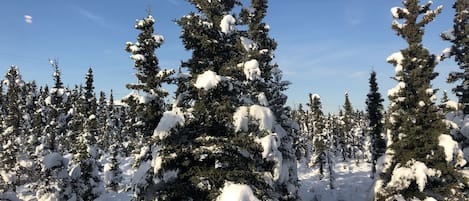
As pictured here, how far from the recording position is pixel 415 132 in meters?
21.9

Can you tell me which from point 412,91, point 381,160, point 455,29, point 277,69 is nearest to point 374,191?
point 381,160

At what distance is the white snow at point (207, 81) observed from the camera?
11.7 meters

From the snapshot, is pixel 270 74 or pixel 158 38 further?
pixel 270 74

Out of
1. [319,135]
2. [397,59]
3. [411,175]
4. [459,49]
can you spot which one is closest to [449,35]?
[459,49]

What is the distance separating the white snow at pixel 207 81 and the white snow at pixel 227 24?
1.62 metres

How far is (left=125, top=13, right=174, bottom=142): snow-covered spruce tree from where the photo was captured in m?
22.4

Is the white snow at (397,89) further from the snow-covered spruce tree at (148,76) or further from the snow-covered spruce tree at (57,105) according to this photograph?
the snow-covered spruce tree at (57,105)

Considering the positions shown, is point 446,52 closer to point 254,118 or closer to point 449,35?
point 449,35

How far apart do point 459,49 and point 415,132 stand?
29.1ft

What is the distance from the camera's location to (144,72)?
78.9ft

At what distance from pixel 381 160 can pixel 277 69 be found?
29.2 feet

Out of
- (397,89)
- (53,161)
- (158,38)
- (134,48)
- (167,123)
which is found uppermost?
(158,38)

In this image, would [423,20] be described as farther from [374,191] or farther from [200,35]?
[200,35]

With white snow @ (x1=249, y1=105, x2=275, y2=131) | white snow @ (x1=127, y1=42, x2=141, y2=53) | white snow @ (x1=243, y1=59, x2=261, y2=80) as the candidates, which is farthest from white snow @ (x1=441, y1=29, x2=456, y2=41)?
white snow @ (x1=249, y1=105, x2=275, y2=131)
